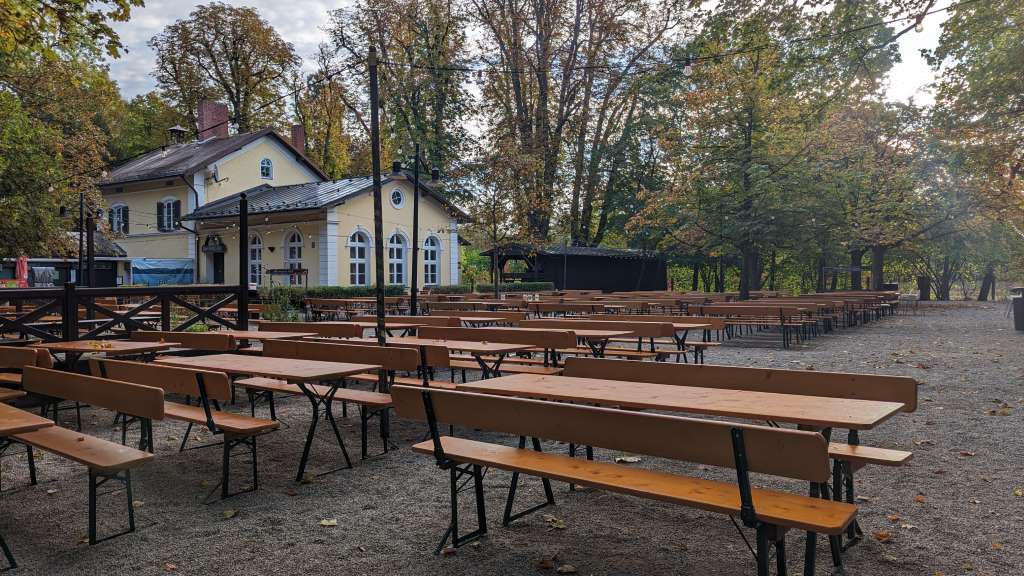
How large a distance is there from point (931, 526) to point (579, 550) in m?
1.87

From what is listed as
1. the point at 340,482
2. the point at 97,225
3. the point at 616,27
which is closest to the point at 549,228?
the point at 616,27

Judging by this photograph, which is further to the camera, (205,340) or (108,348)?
(205,340)

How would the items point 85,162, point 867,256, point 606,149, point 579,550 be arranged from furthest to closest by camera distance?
point 867,256 → point 606,149 → point 85,162 → point 579,550

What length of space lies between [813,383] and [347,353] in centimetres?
358

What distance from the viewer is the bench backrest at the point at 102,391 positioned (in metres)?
3.82

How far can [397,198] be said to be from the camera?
29172 millimetres

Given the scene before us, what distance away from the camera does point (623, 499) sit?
422 cm

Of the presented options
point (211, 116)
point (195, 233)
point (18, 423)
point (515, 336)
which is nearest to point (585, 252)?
point (195, 233)

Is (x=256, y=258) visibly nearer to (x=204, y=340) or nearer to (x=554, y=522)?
(x=204, y=340)

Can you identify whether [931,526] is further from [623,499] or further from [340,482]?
[340,482]

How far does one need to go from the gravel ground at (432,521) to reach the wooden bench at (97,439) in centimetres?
30

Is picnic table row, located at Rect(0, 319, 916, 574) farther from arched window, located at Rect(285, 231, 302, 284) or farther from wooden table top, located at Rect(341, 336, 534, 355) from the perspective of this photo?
→ arched window, located at Rect(285, 231, 302, 284)

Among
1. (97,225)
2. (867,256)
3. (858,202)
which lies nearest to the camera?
(97,225)

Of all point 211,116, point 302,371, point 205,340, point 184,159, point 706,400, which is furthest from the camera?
point 211,116
